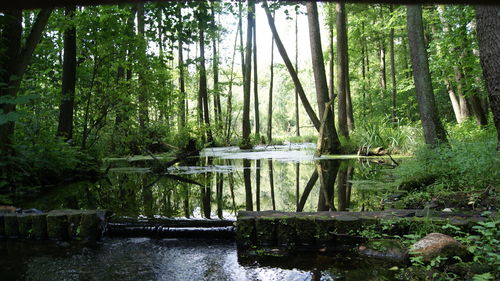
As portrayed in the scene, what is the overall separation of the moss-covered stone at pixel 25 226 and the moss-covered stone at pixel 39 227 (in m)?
0.08

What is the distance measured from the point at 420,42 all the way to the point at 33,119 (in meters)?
8.56

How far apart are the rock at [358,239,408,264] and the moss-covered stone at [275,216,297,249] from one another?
720 mm

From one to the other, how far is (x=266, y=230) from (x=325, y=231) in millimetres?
648

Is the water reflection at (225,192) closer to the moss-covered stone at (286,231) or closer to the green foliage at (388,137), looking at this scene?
the moss-covered stone at (286,231)

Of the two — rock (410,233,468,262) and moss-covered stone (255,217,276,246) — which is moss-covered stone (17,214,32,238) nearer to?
moss-covered stone (255,217,276,246)

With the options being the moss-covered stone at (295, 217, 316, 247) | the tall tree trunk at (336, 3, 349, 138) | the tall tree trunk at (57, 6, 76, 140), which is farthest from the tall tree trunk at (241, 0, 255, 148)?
the moss-covered stone at (295, 217, 316, 247)

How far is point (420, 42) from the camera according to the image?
7730 millimetres

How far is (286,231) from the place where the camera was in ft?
13.9

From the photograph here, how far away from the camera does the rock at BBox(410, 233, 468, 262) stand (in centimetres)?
331

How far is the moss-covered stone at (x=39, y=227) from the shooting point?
4.71 m

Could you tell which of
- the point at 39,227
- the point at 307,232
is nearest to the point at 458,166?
the point at 307,232

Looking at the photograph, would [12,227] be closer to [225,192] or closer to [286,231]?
[286,231]

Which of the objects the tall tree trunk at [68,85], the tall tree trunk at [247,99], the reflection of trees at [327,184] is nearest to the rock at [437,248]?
the reflection of trees at [327,184]

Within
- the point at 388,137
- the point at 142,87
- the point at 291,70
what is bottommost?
the point at 388,137
